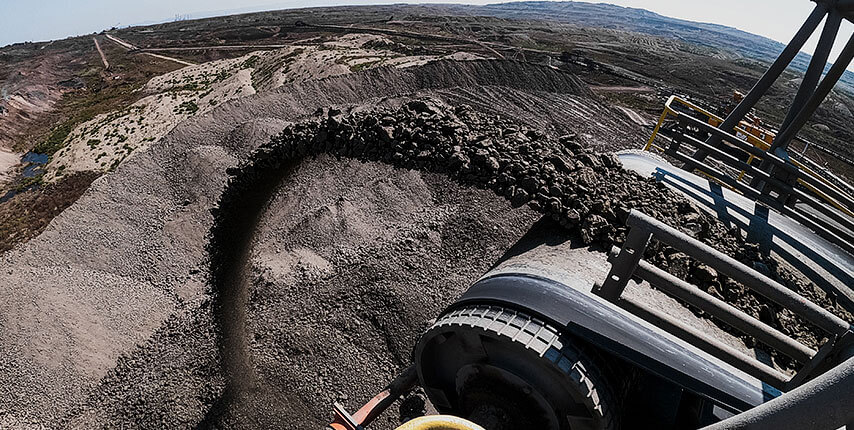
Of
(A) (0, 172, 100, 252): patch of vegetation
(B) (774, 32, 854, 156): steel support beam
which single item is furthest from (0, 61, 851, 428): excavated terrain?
(A) (0, 172, 100, 252): patch of vegetation

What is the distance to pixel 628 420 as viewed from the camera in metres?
4.34

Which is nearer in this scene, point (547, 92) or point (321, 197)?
point (321, 197)

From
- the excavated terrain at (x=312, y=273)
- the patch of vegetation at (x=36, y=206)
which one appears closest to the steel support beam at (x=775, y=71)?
the excavated terrain at (x=312, y=273)

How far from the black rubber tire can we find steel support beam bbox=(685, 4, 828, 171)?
7290 mm

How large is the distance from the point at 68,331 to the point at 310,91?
12269 millimetres

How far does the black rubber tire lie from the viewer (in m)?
3.77

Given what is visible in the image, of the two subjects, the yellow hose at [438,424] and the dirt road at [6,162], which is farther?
the dirt road at [6,162]

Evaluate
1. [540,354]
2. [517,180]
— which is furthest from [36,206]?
[540,354]

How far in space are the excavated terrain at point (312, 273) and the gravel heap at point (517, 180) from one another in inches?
1.3

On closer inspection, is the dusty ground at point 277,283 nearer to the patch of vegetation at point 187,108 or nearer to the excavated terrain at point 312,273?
the excavated terrain at point 312,273

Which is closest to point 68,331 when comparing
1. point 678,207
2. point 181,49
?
point 678,207

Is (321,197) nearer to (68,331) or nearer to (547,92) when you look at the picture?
(68,331)

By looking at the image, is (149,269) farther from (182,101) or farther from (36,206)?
(182,101)

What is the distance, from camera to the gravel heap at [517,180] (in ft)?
17.6
